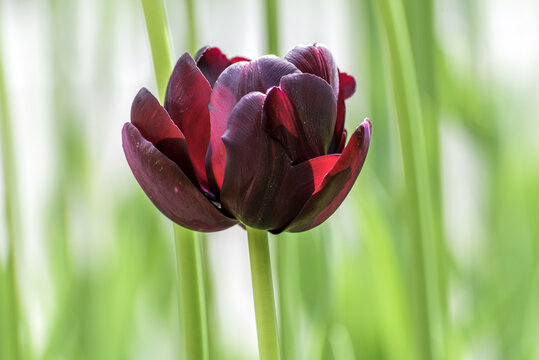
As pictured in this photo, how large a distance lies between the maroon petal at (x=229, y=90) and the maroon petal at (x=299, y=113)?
10 millimetres

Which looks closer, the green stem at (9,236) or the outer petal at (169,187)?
the outer petal at (169,187)

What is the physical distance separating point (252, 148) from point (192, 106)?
0.03 metres

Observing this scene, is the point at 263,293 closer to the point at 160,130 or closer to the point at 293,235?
the point at 160,130

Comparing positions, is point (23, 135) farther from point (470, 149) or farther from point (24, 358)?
point (470, 149)

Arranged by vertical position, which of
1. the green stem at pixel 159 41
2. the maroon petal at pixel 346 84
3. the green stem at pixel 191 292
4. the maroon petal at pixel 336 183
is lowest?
the green stem at pixel 191 292

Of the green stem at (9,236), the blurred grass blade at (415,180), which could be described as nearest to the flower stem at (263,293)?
the blurred grass blade at (415,180)

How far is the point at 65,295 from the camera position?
0.41m

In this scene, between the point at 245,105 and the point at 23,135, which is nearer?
the point at 245,105

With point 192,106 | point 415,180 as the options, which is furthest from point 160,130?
point 415,180

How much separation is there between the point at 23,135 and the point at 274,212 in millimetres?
288

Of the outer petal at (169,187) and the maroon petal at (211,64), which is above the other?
the maroon petal at (211,64)

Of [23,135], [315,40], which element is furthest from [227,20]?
[23,135]

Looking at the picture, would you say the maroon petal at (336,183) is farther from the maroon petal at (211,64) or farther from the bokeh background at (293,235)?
the bokeh background at (293,235)

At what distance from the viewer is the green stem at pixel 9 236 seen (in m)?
0.38
